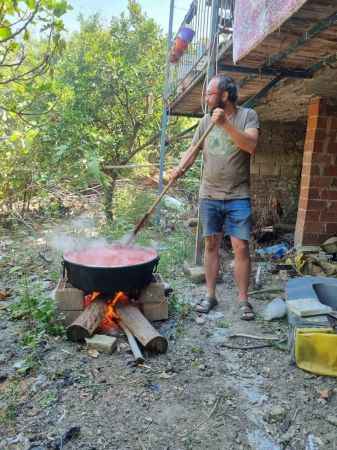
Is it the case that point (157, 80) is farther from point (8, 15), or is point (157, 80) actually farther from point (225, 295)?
point (8, 15)

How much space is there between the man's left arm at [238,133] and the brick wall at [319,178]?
197 centimetres

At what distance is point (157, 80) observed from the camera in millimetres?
7789

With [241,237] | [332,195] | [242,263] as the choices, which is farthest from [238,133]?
[332,195]

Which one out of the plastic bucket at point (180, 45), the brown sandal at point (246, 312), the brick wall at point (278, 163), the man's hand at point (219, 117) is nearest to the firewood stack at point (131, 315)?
the brown sandal at point (246, 312)

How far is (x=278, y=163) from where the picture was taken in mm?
6379

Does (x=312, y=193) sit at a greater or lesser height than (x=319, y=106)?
lesser

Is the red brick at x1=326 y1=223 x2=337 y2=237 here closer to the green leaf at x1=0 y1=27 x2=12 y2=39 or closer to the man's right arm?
the man's right arm

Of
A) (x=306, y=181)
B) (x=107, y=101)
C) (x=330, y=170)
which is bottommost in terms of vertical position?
(x=306, y=181)

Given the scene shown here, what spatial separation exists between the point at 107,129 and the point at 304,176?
4543mm

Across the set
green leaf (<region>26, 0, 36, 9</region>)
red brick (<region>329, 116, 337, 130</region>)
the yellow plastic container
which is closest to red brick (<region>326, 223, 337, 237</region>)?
red brick (<region>329, 116, 337, 130</region>)

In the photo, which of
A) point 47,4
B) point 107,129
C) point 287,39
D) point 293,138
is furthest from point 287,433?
point 107,129

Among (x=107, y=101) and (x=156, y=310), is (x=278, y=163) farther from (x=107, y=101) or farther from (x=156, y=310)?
(x=156, y=310)

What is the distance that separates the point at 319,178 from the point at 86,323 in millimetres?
3385

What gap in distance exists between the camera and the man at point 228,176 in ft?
9.57
